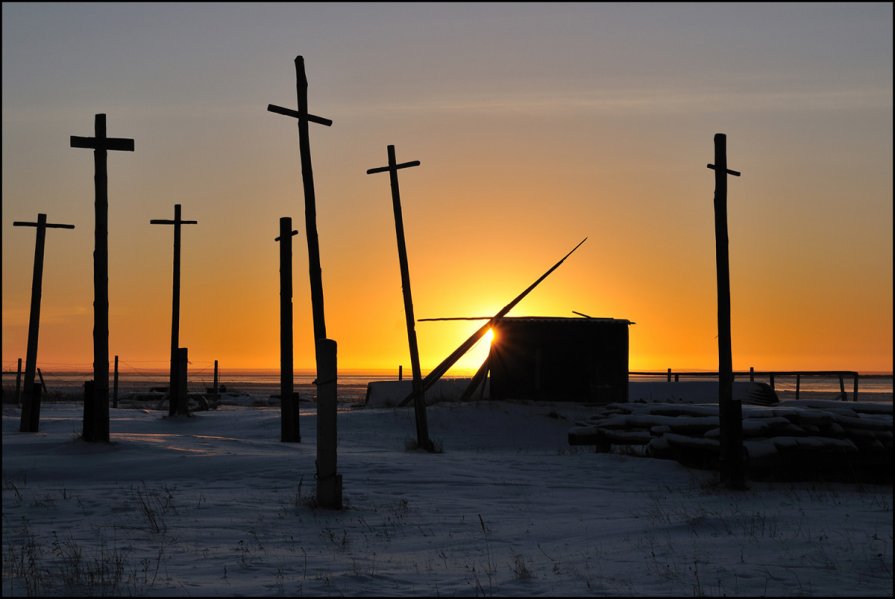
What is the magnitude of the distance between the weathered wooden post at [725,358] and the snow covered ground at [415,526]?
0.44 metres

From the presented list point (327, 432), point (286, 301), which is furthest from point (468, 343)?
point (327, 432)

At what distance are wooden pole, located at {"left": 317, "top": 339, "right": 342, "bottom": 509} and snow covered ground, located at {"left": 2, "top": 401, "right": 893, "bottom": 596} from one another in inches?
11.7

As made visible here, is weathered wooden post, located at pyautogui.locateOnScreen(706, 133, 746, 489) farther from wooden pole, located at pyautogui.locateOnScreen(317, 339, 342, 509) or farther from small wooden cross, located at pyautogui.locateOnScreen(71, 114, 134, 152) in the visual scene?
small wooden cross, located at pyautogui.locateOnScreen(71, 114, 134, 152)

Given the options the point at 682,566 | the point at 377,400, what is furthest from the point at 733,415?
the point at 377,400

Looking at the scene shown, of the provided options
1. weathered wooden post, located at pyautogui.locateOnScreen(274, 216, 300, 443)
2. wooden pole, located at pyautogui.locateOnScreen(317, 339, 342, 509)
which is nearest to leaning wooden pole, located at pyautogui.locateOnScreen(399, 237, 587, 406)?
weathered wooden post, located at pyautogui.locateOnScreen(274, 216, 300, 443)

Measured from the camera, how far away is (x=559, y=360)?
37188mm

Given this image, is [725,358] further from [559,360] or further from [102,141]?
[559,360]

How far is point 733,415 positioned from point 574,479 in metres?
Answer: 2.75

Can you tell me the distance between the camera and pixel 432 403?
34.3 metres

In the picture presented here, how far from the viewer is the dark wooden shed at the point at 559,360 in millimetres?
37094

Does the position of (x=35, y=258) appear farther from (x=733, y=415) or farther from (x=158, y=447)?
(x=733, y=415)

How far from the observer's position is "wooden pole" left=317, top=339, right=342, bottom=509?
13383 mm

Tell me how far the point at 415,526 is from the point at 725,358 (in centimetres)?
698

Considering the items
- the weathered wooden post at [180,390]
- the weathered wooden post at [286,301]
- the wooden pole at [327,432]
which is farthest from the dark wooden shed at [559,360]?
the wooden pole at [327,432]
